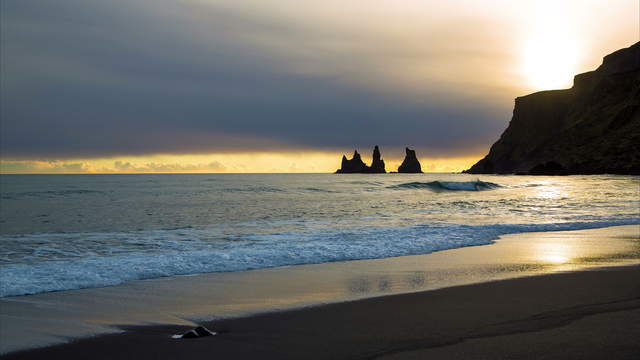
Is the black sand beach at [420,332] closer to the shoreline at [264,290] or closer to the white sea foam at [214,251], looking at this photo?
the shoreline at [264,290]

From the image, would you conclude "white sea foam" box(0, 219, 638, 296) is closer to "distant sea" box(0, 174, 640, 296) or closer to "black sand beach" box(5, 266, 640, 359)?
"distant sea" box(0, 174, 640, 296)

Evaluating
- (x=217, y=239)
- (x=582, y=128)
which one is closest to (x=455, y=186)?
(x=217, y=239)

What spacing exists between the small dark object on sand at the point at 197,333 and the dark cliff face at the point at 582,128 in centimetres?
11094

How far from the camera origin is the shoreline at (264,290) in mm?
6905

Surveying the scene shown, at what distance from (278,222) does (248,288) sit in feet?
46.8

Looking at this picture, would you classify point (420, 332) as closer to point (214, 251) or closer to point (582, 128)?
point (214, 251)

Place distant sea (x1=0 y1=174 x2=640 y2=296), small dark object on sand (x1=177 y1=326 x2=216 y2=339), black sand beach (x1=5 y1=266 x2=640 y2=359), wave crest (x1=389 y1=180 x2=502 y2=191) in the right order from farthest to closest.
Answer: wave crest (x1=389 y1=180 x2=502 y2=191) → distant sea (x1=0 y1=174 x2=640 y2=296) → small dark object on sand (x1=177 y1=326 x2=216 y2=339) → black sand beach (x1=5 y1=266 x2=640 y2=359)

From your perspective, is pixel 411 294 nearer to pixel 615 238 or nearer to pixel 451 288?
pixel 451 288

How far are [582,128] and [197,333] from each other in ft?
475

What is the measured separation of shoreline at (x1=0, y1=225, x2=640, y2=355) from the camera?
6.91m

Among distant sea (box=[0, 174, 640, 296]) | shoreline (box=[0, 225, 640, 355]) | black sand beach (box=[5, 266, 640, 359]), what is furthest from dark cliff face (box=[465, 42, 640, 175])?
black sand beach (box=[5, 266, 640, 359])

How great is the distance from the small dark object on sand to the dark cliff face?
364 ft

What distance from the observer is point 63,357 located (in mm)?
5500

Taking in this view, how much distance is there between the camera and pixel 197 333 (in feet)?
19.9
